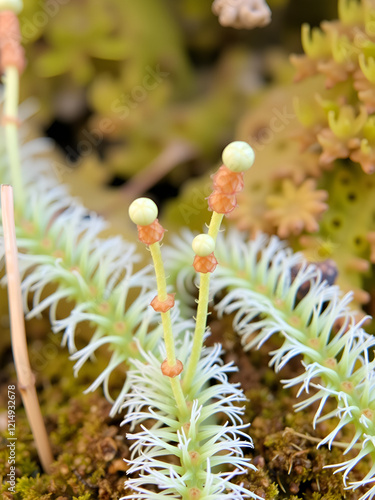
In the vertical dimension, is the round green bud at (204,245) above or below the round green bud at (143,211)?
below

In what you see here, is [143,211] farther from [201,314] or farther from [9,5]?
[9,5]

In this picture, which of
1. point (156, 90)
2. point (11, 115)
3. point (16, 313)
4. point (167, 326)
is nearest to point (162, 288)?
point (167, 326)

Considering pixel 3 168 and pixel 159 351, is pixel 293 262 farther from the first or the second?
pixel 3 168

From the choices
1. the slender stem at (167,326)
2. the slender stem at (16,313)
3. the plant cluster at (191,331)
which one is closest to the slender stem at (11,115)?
the plant cluster at (191,331)

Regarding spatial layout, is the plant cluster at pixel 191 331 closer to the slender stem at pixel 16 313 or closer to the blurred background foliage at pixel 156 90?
the slender stem at pixel 16 313

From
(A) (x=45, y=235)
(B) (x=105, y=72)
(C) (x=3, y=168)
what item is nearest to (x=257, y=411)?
(A) (x=45, y=235)

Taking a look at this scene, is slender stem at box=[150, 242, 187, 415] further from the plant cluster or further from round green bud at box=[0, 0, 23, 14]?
round green bud at box=[0, 0, 23, 14]
